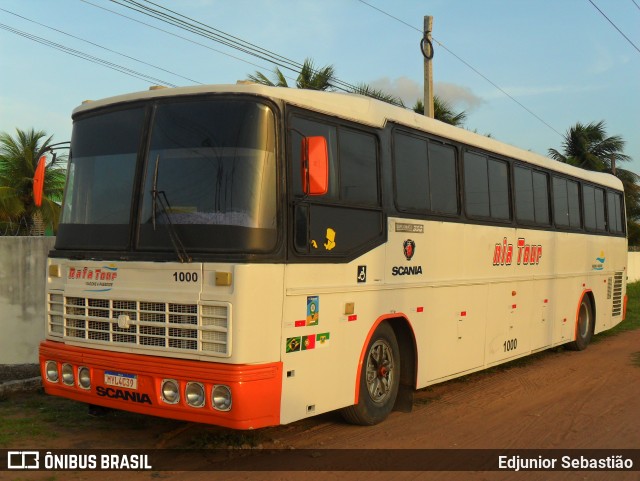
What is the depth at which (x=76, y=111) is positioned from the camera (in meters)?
7.04

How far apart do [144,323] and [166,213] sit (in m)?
0.92

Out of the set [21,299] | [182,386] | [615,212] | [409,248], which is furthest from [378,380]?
[615,212]

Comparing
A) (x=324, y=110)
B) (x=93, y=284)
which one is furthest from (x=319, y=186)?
(x=93, y=284)

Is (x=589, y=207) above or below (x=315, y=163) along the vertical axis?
above

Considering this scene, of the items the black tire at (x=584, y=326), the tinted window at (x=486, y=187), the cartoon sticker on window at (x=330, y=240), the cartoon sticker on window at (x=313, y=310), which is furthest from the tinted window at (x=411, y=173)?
the black tire at (x=584, y=326)

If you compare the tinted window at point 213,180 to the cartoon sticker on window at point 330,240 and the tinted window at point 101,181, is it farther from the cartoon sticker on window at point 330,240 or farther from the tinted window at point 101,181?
the cartoon sticker on window at point 330,240

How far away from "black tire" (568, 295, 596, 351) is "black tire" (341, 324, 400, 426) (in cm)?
663

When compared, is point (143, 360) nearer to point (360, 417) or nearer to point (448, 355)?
point (360, 417)

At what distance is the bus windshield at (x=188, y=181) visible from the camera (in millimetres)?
5898

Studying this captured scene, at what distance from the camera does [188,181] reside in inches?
239

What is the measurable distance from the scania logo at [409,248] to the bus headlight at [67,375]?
137 inches

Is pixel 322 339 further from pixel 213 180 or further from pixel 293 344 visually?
pixel 213 180

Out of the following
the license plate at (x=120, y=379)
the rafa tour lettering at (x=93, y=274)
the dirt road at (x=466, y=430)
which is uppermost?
the rafa tour lettering at (x=93, y=274)
